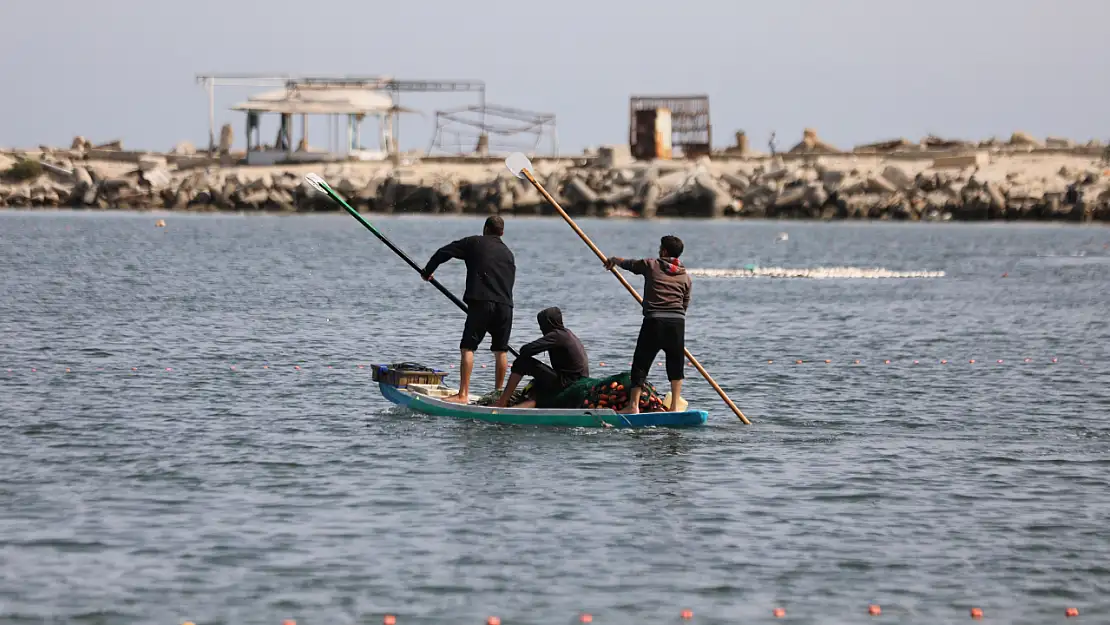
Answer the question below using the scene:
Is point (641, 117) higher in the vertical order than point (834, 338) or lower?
higher

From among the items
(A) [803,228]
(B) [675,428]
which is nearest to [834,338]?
(B) [675,428]

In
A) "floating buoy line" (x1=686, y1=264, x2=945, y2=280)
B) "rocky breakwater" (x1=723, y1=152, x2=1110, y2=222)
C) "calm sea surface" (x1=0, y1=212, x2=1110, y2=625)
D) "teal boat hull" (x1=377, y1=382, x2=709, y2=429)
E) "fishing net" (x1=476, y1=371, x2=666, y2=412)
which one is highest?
"rocky breakwater" (x1=723, y1=152, x2=1110, y2=222)

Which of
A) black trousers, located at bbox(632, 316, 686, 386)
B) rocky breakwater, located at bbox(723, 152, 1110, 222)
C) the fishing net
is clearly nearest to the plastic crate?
the fishing net

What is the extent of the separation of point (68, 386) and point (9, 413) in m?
2.73

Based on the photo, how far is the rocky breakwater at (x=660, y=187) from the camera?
96.2m

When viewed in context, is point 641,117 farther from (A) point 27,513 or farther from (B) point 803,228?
(A) point 27,513

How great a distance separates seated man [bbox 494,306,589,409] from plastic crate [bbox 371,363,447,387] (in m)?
1.66

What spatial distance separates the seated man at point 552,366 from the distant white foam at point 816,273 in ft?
110

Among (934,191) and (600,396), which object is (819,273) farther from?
(934,191)

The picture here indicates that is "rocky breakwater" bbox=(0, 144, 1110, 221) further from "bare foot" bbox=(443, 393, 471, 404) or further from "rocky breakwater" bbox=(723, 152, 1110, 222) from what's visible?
"bare foot" bbox=(443, 393, 471, 404)

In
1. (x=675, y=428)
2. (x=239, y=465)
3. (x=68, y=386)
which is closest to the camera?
(x=239, y=465)

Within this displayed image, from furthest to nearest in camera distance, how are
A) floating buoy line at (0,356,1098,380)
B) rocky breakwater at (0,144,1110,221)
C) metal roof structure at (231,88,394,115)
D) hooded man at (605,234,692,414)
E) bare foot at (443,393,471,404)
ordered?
metal roof structure at (231,88,394,115)
rocky breakwater at (0,144,1110,221)
floating buoy line at (0,356,1098,380)
bare foot at (443,393,471,404)
hooded man at (605,234,692,414)

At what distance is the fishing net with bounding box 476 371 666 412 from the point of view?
1864 cm

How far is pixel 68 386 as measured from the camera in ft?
74.1
